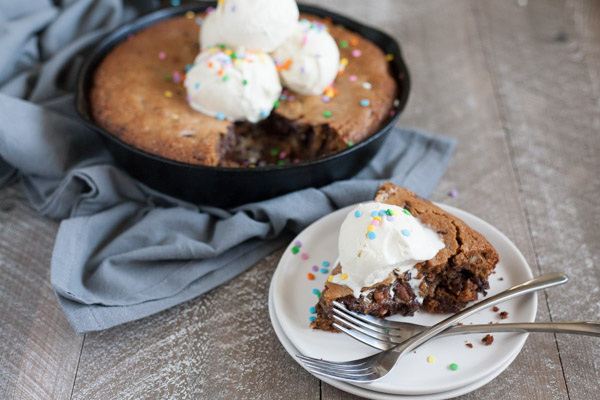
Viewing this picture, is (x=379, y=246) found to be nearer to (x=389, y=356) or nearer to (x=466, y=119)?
(x=389, y=356)

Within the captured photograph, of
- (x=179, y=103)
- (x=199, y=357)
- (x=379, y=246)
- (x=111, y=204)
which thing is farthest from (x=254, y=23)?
(x=199, y=357)

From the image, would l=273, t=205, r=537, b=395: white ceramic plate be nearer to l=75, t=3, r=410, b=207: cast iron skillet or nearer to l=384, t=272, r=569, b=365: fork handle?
l=384, t=272, r=569, b=365: fork handle

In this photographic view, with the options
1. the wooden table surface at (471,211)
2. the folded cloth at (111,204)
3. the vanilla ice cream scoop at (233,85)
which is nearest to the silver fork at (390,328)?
the wooden table surface at (471,211)

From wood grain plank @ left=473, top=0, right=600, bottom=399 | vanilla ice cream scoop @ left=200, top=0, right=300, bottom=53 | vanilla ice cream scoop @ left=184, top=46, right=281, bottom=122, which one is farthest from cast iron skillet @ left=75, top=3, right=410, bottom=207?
wood grain plank @ left=473, top=0, right=600, bottom=399

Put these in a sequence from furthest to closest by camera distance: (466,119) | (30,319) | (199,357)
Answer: (466,119) → (30,319) → (199,357)

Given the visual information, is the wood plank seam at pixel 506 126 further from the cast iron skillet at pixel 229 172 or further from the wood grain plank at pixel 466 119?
the cast iron skillet at pixel 229 172

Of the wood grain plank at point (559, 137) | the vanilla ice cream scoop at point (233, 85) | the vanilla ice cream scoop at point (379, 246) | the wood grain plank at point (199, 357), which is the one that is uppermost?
the vanilla ice cream scoop at point (233, 85)

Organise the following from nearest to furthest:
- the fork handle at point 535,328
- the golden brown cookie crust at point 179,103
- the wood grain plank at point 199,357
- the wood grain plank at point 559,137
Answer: the fork handle at point 535,328
the wood grain plank at point 199,357
the wood grain plank at point 559,137
the golden brown cookie crust at point 179,103
